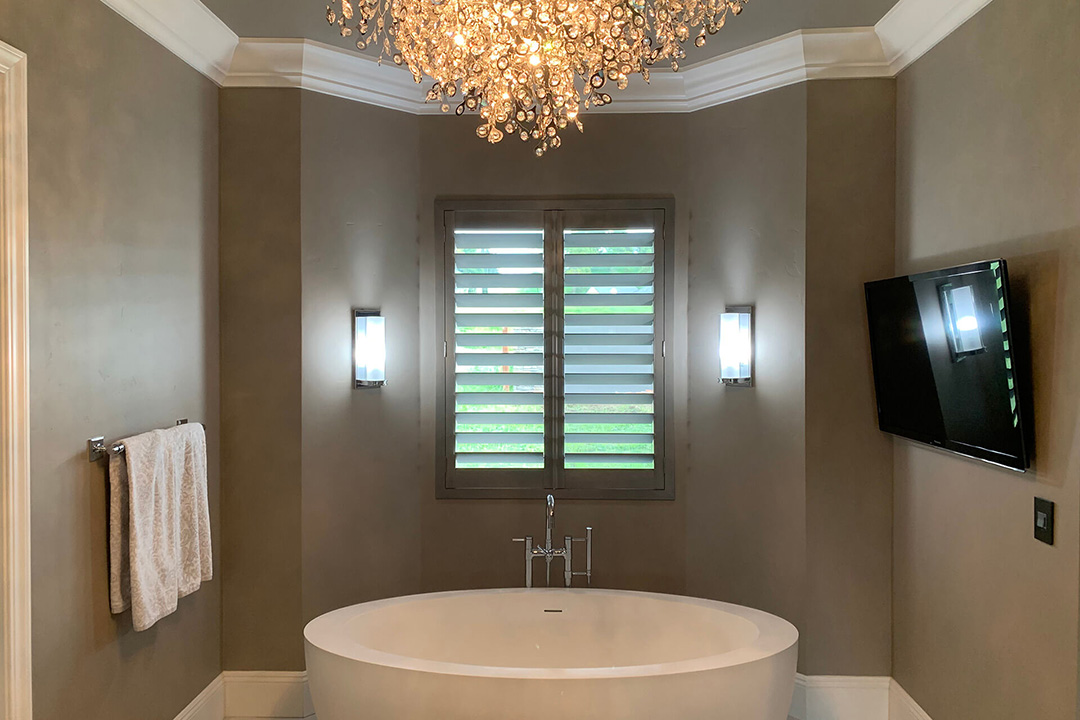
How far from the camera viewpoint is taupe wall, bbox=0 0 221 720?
2.16 metres

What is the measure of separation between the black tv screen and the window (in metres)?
1.05

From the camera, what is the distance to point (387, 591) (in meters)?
3.66

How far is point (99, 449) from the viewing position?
2.40 meters

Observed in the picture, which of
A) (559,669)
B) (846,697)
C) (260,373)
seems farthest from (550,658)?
(260,373)

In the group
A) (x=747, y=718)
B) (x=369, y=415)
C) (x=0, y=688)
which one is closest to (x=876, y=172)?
(x=747, y=718)

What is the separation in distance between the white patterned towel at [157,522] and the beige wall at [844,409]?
7.76 ft

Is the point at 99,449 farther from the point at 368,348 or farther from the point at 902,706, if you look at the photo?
the point at 902,706

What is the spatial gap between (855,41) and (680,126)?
2.74 ft

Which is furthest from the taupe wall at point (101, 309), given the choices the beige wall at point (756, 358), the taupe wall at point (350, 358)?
the beige wall at point (756, 358)

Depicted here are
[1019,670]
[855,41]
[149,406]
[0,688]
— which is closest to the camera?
[0,688]

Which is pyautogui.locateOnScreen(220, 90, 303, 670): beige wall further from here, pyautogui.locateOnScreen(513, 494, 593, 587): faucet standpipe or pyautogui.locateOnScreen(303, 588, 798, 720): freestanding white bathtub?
pyautogui.locateOnScreen(513, 494, 593, 587): faucet standpipe

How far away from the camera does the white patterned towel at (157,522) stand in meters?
2.44

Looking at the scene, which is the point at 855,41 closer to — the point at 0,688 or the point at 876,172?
the point at 876,172

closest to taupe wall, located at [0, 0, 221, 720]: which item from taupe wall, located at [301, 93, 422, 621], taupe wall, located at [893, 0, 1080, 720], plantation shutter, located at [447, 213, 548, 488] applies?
taupe wall, located at [301, 93, 422, 621]
